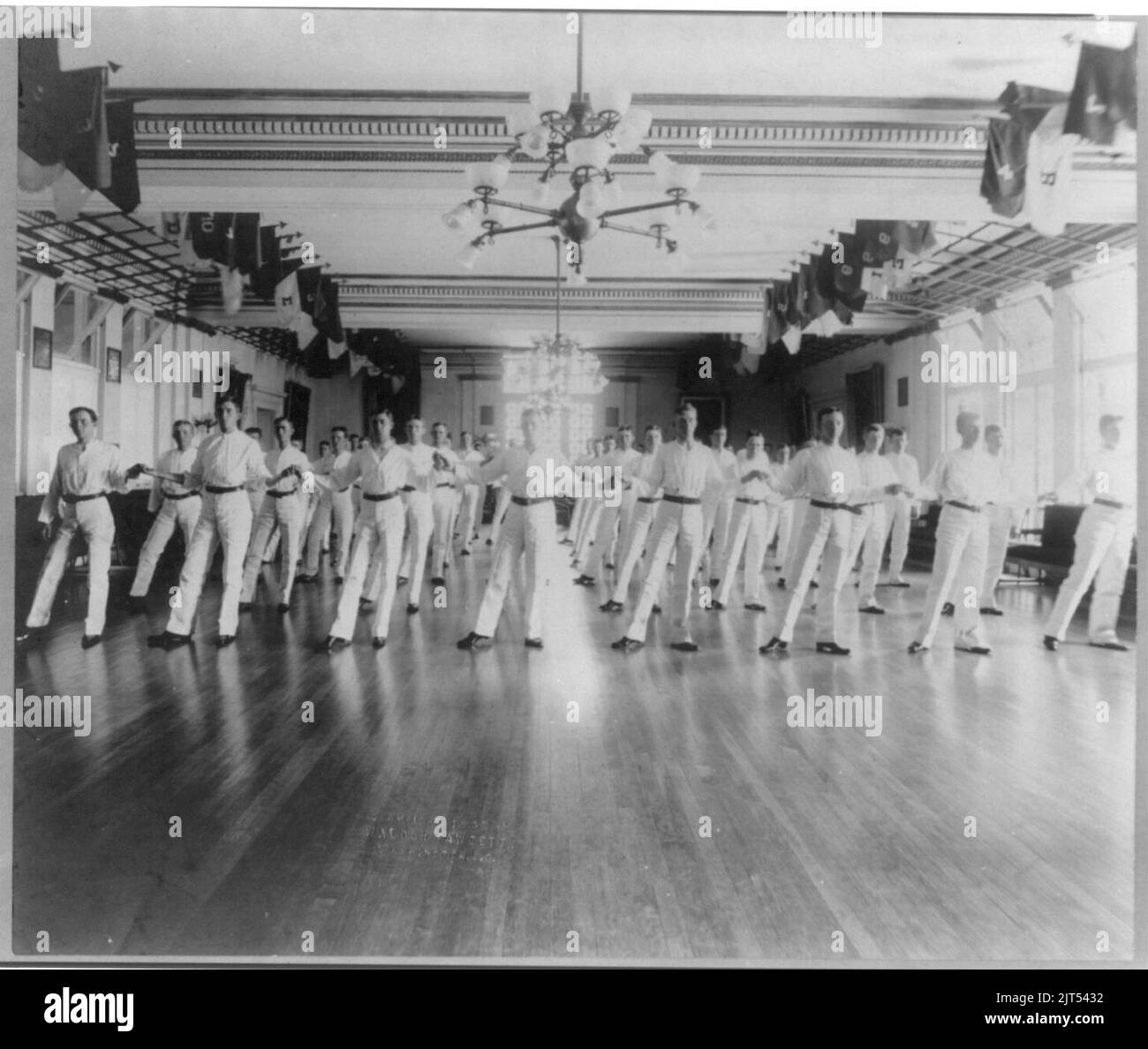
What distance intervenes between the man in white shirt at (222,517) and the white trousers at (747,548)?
351 cm

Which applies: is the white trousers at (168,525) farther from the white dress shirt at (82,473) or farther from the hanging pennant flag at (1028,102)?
the hanging pennant flag at (1028,102)

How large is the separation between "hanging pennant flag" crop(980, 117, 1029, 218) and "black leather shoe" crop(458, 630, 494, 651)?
3424mm

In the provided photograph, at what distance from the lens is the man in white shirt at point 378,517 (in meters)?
4.51

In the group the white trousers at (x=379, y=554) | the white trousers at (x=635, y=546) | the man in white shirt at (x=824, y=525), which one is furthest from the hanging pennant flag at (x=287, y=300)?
the man in white shirt at (x=824, y=525)

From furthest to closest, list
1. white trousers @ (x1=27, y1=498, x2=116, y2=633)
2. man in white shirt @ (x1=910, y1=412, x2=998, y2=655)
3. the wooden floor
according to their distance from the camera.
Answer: man in white shirt @ (x1=910, y1=412, x2=998, y2=655) → white trousers @ (x1=27, y1=498, x2=116, y2=633) → the wooden floor

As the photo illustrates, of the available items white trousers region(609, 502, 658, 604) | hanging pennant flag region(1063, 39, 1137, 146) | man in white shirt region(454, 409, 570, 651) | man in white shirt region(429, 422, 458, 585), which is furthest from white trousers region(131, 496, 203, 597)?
hanging pennant flag region(1063, 39, 1137, 146)

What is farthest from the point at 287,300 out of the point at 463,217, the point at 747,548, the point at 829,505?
the point at 747,548

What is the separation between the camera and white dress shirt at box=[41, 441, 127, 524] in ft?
11.0

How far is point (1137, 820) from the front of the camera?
2793 millimetres

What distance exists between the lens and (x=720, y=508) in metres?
6.48

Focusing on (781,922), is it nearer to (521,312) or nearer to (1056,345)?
(1056,345)

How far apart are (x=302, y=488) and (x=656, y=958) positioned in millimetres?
3651

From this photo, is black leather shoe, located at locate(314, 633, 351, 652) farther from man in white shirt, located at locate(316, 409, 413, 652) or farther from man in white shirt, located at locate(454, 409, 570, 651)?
man in white shirt, located at locate(454, 409, 570, 651)
